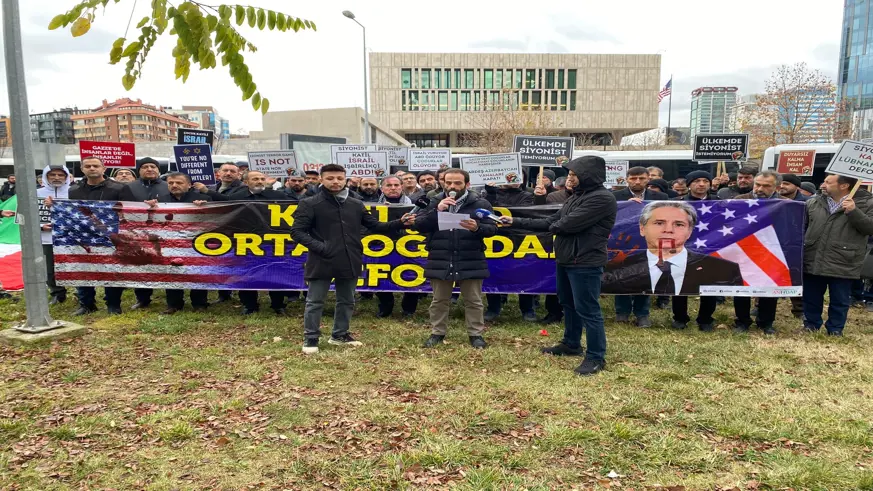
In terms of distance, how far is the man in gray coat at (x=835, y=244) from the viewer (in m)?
6.12

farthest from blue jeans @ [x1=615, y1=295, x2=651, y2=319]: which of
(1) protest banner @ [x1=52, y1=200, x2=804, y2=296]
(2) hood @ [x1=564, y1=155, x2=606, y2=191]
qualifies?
(2) hood @ [x1=564, y1=155, x2=606, y2=191]

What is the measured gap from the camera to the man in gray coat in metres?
6.12

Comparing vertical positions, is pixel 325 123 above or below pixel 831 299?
above

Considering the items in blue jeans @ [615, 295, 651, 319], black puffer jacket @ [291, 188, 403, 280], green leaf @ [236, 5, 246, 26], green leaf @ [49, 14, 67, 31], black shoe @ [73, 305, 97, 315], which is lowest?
black shoe @ [73, 305, 97, 315]

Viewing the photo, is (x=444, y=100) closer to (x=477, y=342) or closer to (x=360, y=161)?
(x=360, y=161)

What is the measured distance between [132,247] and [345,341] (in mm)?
3569

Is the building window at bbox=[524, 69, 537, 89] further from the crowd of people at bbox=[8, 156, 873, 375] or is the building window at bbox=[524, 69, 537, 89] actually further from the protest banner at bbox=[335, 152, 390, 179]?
the crowd of people at bbox=[8, 156, 873, 375]

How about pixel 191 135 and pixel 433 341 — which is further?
pixel 191 135

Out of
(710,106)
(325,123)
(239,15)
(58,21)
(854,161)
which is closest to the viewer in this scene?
(58,21)

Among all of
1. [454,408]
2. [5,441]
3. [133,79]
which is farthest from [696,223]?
[5,441]

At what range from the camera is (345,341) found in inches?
246

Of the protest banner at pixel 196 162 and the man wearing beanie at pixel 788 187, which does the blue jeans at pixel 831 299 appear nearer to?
the man wearing beanie at pixel 788 187

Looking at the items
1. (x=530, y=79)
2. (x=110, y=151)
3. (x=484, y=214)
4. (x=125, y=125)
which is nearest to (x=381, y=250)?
(x=484, y=214)

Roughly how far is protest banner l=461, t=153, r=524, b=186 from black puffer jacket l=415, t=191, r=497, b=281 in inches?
88.0
